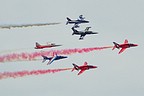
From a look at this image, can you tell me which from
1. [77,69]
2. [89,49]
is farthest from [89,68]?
[89,49]

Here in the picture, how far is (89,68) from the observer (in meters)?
130

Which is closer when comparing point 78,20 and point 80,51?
point 80,51

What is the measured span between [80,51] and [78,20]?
1549 centimetres

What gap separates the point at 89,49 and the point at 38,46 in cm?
1043

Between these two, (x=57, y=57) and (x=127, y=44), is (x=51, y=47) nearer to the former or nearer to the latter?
(x=57, y=57)

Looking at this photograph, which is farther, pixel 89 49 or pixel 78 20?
pixel 78 20

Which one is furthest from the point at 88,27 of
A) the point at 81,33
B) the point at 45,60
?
the point at 45,60

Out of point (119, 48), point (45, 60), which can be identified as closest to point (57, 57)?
point (45, 60)

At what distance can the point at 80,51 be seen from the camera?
118 meters

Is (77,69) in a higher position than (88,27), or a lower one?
lower

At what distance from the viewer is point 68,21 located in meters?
129

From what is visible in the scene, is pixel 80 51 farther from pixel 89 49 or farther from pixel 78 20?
pixel 78 20

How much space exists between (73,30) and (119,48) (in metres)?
9.61

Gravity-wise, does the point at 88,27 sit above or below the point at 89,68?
above
